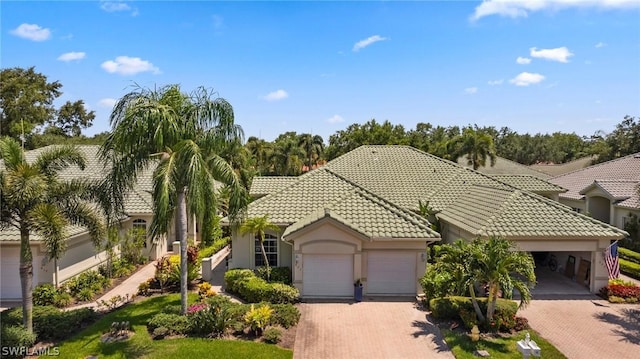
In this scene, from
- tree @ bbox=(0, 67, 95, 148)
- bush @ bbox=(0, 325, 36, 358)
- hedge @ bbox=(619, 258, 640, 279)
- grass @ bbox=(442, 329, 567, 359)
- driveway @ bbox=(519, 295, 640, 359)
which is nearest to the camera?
bush @ bbox=(0, 325, 36, 358)

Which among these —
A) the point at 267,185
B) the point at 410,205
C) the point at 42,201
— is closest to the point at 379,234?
the point at 410,205

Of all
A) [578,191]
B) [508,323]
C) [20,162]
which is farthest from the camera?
[578,191]

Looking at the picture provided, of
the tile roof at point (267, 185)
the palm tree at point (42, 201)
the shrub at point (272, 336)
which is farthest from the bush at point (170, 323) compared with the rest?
the tile roof at point (267, 185)

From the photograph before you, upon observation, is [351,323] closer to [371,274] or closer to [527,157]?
[371,274]

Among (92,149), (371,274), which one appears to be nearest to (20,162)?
(371,274)

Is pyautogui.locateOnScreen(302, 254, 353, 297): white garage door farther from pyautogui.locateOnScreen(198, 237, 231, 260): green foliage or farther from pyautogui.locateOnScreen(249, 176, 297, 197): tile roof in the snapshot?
pyautogui.locateOnScreen(249, 176, 297, 197): tile roof

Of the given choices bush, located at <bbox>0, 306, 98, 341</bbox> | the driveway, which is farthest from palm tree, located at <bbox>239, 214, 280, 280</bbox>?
the driveway

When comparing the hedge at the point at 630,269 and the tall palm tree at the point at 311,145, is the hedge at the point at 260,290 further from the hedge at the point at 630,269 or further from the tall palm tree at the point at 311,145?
the tall palm tree at the point at 311,145
